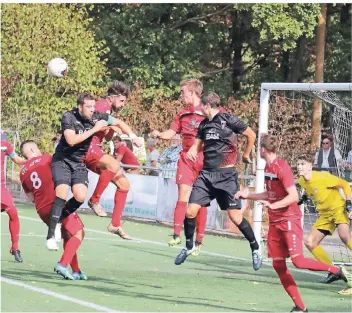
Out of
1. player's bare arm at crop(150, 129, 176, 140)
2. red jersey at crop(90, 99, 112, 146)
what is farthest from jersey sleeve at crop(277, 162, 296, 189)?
red jersey at crop(90, 99, 112, 146)

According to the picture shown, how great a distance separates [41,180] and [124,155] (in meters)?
9.54

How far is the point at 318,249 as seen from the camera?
1530cm

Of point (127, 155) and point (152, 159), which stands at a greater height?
point (127, 155)

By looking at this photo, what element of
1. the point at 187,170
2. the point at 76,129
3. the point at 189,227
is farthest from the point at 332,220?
the point at 76,129

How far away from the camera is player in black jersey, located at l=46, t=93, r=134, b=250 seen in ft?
44.8

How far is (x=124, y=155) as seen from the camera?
23.8 metres

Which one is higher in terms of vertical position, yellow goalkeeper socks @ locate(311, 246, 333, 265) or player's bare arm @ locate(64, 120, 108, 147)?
player's bare arm @ locate(64, 120, 108, 147)

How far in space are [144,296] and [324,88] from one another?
5.11 m

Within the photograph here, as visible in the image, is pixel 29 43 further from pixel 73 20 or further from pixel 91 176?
pixel 91 176

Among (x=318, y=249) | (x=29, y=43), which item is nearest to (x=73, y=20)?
(x=29, y=43)

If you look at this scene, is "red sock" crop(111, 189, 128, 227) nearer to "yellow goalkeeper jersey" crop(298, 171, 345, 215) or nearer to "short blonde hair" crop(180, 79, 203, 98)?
"short blonde hair" crop(180, 79, 203, 98)

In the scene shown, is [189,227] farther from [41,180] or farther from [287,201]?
[287,201]

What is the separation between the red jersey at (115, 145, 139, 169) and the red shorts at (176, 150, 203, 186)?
18.8 ft

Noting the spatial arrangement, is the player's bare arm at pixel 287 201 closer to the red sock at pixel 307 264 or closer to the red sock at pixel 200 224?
the red sock at pixel 307 264
